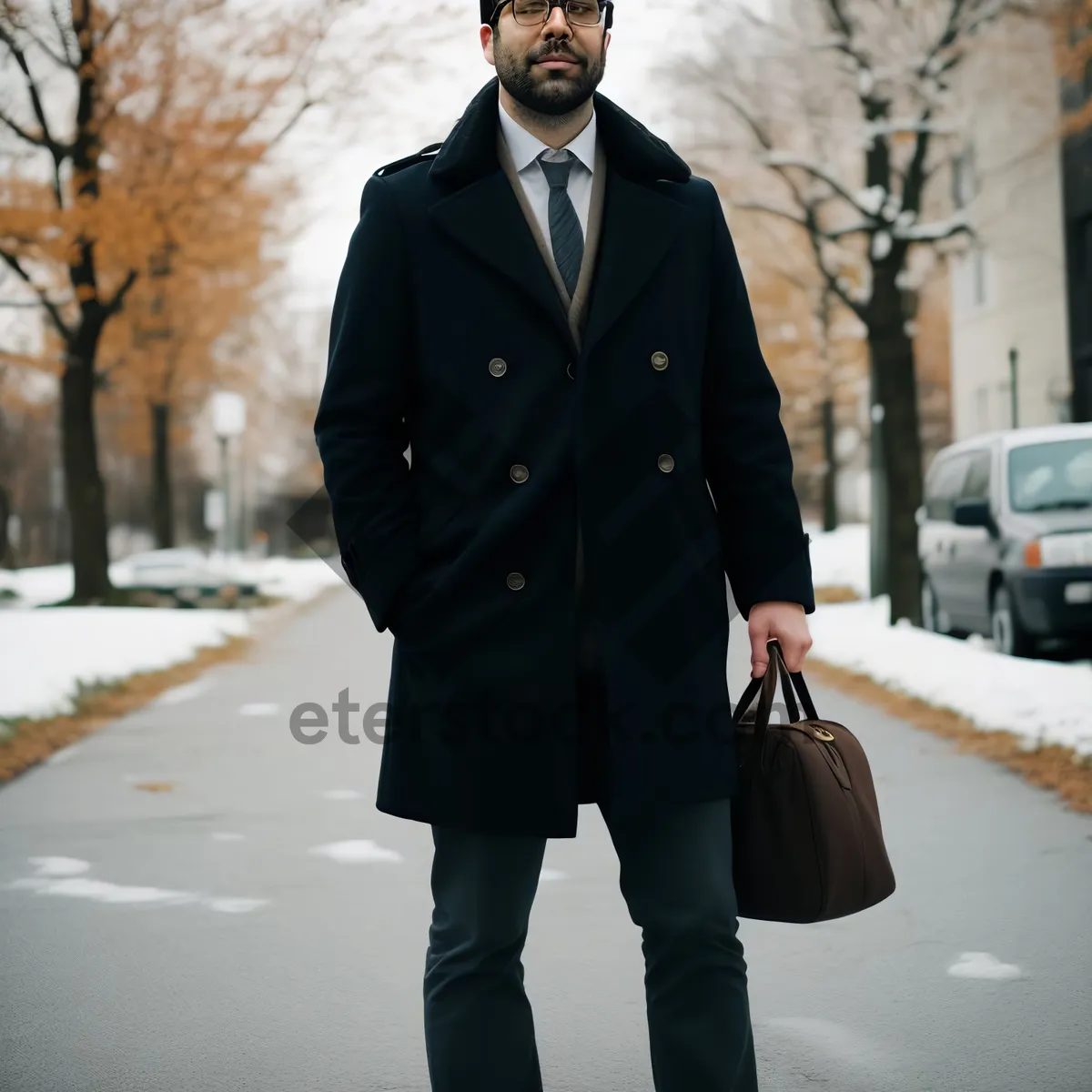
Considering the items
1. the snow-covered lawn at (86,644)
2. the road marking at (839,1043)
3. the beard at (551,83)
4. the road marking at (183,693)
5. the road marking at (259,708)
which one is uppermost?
the beard at (551,83)

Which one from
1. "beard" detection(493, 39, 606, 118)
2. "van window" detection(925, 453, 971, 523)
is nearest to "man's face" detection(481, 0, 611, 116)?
"beard" detection(493, 39, 606, 118)

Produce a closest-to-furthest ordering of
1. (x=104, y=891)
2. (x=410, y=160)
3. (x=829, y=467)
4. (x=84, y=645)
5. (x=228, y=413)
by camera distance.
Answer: (x=410, y=160) < (x=104, y=891) < (x=84, y=645) < (x=228, y=413) < (x=829, y=467)

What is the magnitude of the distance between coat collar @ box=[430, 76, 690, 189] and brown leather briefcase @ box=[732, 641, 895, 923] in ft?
2.80

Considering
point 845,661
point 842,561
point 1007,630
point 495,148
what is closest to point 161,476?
point 842,561

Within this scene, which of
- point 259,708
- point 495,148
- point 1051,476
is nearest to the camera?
point 495,148

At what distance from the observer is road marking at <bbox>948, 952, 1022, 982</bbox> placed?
167 inches

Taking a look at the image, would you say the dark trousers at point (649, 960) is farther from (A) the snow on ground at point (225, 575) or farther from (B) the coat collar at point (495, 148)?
(A) the snow on ground at point (225, 575)

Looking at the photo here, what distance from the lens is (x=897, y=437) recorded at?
1705 centimetres

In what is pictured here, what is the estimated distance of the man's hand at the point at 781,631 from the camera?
2.75 meters

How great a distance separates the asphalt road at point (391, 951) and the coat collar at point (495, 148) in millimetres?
1915

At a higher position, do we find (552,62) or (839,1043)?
(552,62)

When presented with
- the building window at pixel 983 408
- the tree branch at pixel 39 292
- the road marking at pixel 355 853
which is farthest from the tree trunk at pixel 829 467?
the road marking at pixel 355 853

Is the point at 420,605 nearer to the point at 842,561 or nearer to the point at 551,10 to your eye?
the point at 551,10

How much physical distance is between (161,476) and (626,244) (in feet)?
102
